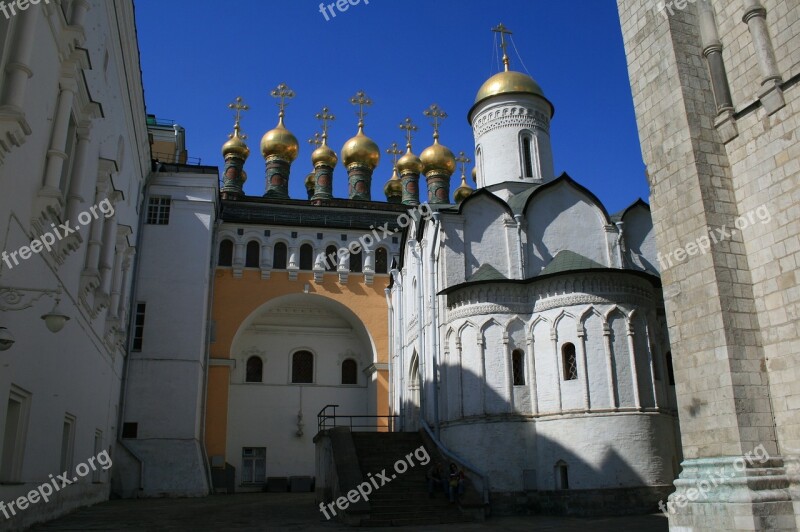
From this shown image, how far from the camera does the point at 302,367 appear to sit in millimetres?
25891

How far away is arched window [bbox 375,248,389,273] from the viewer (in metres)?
25.1

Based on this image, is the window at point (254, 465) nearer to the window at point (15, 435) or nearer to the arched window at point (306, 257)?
the arched window at point (306, 257)

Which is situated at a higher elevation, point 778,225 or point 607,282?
point 607,282

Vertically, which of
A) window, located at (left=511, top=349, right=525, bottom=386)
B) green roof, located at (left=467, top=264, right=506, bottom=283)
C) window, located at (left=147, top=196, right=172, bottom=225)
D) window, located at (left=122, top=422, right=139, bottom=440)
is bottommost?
window, located at (left=122, top=422, right=139, bottom=440)

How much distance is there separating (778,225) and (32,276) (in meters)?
9.01

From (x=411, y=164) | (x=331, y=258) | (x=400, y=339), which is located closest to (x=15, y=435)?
(x=400, y=339)

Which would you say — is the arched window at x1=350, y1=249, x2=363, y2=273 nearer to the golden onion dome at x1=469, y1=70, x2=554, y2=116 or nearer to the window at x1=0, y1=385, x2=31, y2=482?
the golden onion dome at x1=469, y1=70, x2=554, y2=116

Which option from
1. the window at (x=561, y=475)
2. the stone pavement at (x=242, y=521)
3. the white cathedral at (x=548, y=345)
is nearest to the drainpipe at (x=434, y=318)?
the white cathedral at (x=548, y=345)

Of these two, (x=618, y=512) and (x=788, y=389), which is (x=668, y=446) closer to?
(x=618, y=512)

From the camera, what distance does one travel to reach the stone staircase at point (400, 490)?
12.8 meters

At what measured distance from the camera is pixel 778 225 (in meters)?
7.76

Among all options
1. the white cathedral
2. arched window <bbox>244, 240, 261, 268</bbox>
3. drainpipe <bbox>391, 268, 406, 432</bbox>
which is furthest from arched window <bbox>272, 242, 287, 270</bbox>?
the white cathedral

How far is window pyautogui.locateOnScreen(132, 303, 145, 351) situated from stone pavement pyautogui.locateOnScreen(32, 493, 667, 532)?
17.2 ft

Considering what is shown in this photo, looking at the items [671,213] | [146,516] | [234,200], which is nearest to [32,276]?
[146,516]
